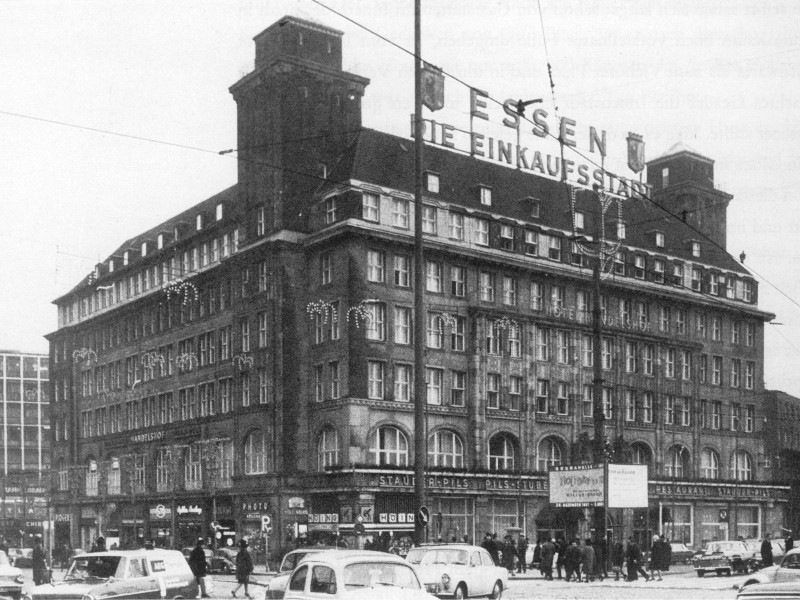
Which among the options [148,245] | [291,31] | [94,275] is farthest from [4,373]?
[291,31]

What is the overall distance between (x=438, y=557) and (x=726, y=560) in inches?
792

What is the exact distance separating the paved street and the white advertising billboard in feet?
A: 8.57

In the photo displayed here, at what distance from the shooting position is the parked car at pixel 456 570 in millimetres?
26547

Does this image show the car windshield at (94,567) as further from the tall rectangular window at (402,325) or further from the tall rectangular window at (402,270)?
the tall rectangular window at (402,270)

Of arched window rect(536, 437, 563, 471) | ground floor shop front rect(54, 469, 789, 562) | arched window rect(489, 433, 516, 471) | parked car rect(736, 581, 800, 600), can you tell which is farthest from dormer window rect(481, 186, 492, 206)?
parked car rect(736, 581, 800, 600)

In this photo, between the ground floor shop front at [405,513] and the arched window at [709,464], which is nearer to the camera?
the ground floor shop front at [405,513]

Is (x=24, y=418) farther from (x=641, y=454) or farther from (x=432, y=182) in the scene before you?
(x=641, y=454)

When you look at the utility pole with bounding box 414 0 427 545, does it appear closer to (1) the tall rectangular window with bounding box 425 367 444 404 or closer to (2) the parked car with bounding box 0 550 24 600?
(2) the parked car with bounding box 0 550 24 600

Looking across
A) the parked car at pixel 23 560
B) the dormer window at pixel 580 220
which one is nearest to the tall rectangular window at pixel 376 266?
the dormer window at pixel 580 220

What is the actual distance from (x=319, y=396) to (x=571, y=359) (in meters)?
16.1

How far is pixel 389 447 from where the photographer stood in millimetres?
54688

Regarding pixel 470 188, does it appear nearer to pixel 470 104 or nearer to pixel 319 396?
pixel 470 104

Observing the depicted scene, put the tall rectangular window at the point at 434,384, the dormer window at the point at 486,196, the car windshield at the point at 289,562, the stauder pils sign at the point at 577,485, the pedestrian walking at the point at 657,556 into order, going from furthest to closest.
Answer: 1. the dormer window at the point at 486,196
2. the tall rectangular window at the point at 434,384
3. the pedestrian walking at the point at 657,556
4. the stauder pils sign at the point at 577,485
5. the car windshield at the point at 289,562

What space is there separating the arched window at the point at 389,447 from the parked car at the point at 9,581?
29452 millimetres
